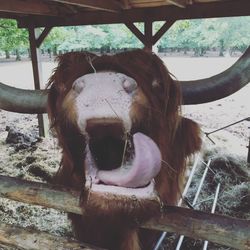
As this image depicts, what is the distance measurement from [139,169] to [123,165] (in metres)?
0.08

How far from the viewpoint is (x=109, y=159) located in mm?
1157

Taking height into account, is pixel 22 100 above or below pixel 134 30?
below

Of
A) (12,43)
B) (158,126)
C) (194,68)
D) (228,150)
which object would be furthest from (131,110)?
(194,68)

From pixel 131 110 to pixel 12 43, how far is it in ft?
28.1

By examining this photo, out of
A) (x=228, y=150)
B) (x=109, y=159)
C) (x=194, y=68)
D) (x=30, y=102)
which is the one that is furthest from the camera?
(x=194, y=68)

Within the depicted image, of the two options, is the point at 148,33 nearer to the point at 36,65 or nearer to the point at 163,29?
the point at 163,29

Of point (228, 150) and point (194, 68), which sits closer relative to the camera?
point (228, 150)

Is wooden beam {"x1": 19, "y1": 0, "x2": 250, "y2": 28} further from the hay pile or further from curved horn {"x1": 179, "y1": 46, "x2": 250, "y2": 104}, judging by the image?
curved horn {"x1": 179, "y1": 46, "x2": 250, "y2": 104}

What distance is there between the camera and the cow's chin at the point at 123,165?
1.04 metres

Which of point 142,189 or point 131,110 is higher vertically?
point 131,110

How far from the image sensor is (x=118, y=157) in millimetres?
1158

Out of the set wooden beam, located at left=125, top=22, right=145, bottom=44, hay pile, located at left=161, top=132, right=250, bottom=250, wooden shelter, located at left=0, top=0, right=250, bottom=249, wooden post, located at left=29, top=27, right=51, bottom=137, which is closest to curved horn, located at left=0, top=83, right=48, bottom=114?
hay pile, located at left=161, top=132, right=250, bottom=250

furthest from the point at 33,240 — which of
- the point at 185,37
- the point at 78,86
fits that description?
the point at 185,37

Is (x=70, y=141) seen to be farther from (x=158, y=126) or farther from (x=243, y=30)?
(x=243, y=30)
